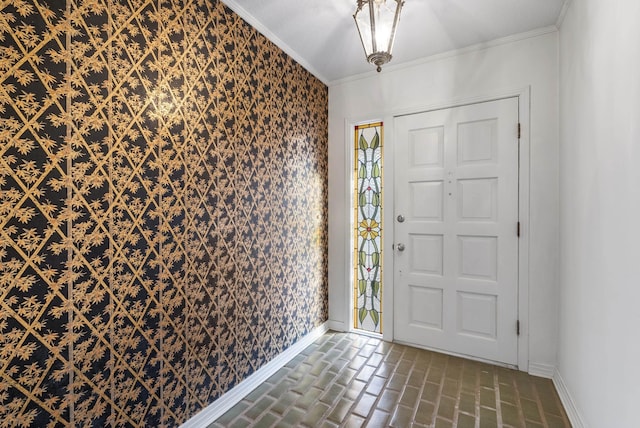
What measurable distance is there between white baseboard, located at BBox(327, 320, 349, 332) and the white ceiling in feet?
8.19

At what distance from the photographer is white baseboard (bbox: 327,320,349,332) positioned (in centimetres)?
293

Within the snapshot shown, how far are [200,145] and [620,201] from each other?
2.00 meters

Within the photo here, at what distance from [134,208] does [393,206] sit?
2033 mm

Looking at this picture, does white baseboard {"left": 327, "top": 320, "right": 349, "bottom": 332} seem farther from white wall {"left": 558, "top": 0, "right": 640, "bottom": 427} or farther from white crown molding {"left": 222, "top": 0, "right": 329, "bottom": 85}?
white crown molding {"left": 222, "top": 0, "right": 329, "bottom": 85}

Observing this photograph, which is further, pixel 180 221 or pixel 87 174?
pixel 180 221

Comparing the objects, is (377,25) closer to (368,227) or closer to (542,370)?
Result: (368,227)

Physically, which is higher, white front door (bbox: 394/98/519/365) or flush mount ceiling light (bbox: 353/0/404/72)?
flush mount ceiling light (bbox: 353/0/404/72)

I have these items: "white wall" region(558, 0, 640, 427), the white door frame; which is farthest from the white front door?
"white wall" region(558, 0, 640, 427)

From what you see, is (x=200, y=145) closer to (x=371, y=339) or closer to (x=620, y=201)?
(x=620, y=201)

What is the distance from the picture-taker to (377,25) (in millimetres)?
1490

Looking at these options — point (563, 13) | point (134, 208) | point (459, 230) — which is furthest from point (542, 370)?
point (134, 208)

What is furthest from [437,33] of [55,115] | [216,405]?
[216,405]

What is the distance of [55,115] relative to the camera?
111 cm

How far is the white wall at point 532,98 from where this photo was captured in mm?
2113
